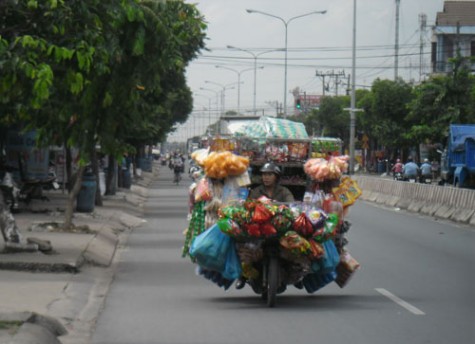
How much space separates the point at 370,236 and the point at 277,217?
1267 centimetres

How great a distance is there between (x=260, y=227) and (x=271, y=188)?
39.4 inches

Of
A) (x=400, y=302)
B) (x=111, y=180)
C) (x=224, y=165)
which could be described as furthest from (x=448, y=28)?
(x=400, y=302)

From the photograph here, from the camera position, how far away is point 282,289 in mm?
13406

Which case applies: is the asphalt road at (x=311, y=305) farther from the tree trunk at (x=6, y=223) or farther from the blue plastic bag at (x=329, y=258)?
the tree trunk at (x=6, y=223)

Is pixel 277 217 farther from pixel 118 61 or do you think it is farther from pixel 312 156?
pixel 118 61

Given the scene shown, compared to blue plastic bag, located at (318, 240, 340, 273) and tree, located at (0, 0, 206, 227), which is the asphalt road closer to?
blue plastic bag, located at (318, 240, 340, 273)

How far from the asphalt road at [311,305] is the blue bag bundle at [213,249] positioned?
555mm

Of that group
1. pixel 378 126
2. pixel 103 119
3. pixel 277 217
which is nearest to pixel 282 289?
pixel 277 217

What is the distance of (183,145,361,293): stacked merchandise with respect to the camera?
497 inches

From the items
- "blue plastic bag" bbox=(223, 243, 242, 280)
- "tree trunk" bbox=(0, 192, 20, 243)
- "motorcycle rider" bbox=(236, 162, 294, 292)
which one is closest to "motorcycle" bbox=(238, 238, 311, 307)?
"blue plastic bag" bbox=(223, 243, 242, 280)

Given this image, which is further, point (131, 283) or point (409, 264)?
point (409, 264)

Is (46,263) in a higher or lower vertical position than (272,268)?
lower

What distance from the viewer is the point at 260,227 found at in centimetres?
1258

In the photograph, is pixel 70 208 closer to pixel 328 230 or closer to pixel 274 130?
pixel 274 130
